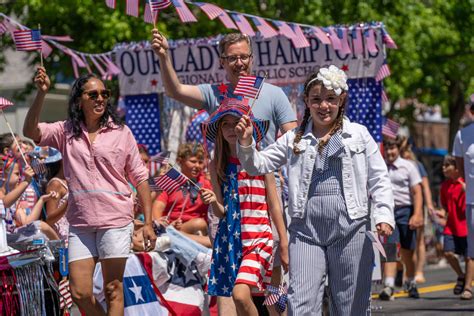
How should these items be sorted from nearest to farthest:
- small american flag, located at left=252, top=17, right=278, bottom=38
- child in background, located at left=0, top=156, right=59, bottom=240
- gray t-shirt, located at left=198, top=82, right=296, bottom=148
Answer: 1. gray t-shirt, located at left=198, top=82, right=296, bottom=148
2. child in background, located at left=0, top=156, right=59, bottom=240
3. small american flag, located at left=252, top=17, right=278, bottom=38

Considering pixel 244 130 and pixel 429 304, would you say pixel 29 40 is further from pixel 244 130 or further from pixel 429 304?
pixel 429 304

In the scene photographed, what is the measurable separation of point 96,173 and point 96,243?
450 mm

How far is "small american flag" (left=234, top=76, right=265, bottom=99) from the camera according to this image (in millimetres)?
7113

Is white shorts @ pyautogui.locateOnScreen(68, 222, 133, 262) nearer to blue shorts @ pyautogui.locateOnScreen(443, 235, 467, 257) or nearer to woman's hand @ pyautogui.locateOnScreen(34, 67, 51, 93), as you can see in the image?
woman's hand @ pyautogui.locateOnScreen(34, 67, 51, 93)

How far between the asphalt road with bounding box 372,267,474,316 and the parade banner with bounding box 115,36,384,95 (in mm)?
2679

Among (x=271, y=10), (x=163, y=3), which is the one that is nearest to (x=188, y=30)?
(x=271, y=10)

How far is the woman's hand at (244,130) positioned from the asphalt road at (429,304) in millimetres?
4723

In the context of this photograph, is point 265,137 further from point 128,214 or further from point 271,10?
point 271,10

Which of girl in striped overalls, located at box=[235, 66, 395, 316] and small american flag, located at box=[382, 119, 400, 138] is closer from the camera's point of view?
girl in striped overalls, located at box=[235, 66, 395, 316]

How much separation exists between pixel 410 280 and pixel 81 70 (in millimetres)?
→ 10232

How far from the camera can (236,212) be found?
24.8 ft

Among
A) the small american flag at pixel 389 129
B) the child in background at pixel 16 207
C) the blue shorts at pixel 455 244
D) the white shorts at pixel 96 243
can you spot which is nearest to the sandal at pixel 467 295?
the blue shorts at pixel 455 244

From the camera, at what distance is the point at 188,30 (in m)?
22.7

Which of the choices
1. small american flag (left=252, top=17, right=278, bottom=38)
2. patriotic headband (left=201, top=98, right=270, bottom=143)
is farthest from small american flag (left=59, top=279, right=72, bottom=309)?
small american flag (left=252, top=17, right=278, bottom=38)
